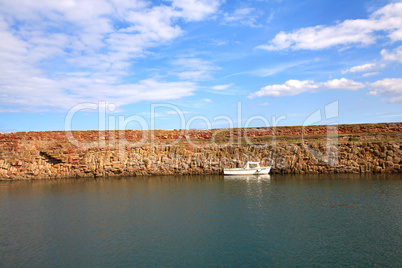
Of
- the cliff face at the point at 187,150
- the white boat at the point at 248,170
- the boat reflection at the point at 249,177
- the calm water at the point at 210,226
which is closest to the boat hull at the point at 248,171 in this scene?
the white boat at the point at 248,170

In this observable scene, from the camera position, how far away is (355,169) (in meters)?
26.2

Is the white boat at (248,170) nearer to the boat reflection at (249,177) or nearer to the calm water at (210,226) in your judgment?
the boat reflection at (249,177)

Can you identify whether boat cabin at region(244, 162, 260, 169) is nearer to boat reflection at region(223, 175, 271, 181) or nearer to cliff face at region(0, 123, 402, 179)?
cliff face at region(0, 123, 402, 179)

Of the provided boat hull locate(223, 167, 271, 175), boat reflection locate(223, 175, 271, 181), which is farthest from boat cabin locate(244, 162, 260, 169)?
boat reflection locate(223, 175, 271, 181)

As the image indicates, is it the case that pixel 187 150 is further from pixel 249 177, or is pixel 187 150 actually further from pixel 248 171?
pixel 249 177

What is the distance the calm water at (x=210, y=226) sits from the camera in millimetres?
9773

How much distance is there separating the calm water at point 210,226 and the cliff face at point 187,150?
666cm

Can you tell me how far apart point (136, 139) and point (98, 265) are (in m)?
22.9

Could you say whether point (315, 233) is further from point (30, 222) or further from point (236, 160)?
point (236, 160)

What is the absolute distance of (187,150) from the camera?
2992 cm

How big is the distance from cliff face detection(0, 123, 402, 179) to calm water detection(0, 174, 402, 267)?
666cm

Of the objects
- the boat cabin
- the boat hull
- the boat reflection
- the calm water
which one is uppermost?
the boat cabin

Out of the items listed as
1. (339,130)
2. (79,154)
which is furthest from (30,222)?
(339,130)

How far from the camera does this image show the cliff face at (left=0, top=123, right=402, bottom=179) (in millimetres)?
27375
